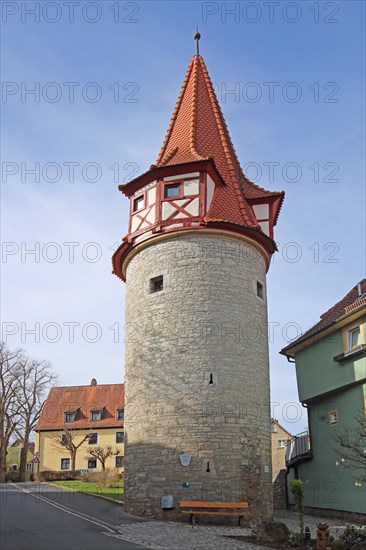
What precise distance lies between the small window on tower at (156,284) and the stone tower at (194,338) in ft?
0.10

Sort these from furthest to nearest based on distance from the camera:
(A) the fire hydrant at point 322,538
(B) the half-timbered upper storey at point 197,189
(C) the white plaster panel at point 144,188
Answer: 1. (C) the white plaster panel at point 144,188
2. (B) the half-timbered upper storey at point 197,189
3. (A) the fire hydrant at point 322,538

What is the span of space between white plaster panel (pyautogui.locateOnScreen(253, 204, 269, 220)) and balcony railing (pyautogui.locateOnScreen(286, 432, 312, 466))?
9089 millimetres

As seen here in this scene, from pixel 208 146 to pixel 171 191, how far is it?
118 inches

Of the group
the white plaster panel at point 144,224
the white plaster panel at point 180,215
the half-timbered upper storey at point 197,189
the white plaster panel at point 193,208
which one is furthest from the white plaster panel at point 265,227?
the white plaster panel at point 144,224

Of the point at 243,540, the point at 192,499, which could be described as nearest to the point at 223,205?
the point at 192,499

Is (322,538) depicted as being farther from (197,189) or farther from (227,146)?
(227,146)

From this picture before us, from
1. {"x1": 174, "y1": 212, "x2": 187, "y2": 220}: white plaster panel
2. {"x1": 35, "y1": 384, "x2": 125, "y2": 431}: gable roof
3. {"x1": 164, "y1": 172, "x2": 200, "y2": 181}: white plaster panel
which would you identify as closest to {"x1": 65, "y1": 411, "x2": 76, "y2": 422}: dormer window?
{"x1": 35, "y1": 384, "x2": 125, "y2": 431}: gable roof

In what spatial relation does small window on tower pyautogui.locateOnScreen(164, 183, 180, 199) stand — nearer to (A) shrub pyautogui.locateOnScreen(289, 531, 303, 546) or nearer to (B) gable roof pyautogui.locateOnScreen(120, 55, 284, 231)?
(B) gable roof pyautogui.locateOnScreen(120, 55, 284, 231)

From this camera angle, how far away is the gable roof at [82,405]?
155 feet

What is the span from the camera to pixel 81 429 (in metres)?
47.3

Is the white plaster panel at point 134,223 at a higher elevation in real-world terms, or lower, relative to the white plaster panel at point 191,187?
lower

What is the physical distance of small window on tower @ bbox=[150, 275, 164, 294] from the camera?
61.8 feet

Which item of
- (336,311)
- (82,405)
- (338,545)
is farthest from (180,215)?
(82,405)

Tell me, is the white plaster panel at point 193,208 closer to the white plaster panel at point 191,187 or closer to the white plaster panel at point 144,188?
the white plaster panel at point 191,187
